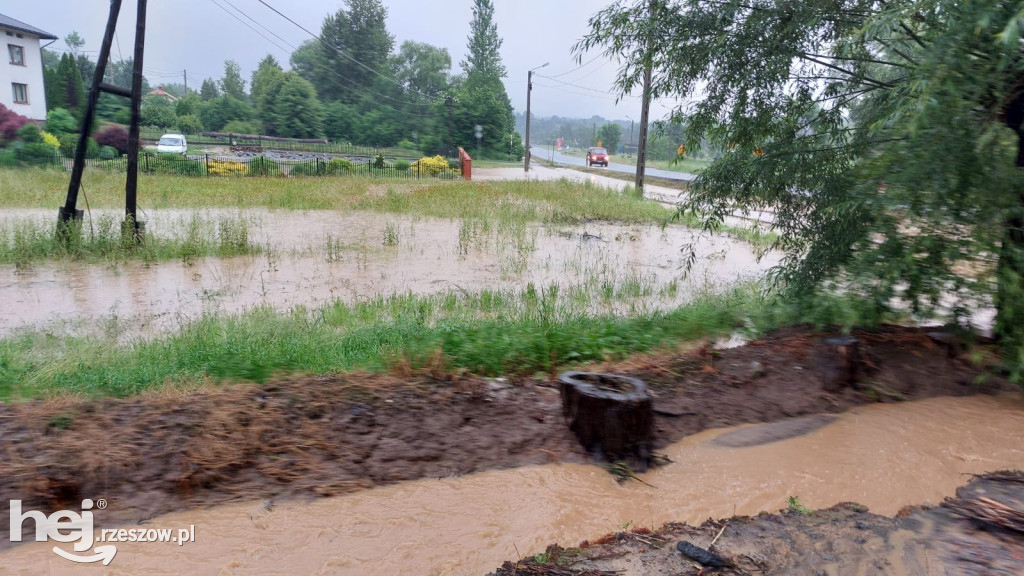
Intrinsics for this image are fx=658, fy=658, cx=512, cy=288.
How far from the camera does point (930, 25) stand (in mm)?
6258

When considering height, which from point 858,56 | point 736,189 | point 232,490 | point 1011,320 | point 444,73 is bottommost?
point 232,490

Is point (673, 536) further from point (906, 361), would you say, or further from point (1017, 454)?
point (906, 361)

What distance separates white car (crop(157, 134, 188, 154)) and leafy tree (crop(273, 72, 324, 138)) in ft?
22.7

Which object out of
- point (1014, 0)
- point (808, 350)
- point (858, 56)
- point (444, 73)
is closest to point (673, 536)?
point (808, 350)

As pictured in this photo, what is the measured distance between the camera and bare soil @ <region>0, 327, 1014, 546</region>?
4246mm

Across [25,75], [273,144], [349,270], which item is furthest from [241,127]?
[349,270]

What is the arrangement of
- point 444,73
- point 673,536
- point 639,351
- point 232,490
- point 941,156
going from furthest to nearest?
point 444,73 < point 639,351 < point 941,156 < point 232,490 < point 673,536

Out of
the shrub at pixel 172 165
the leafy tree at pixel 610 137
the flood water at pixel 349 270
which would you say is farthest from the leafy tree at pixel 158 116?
the leafy tree at pixel 610 137

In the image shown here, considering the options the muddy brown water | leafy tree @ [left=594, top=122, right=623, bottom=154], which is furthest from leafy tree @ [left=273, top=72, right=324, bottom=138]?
leafy tree @ [left=594, top=122, right=623, bottom=154]

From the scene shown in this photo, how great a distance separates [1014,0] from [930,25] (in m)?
0.99

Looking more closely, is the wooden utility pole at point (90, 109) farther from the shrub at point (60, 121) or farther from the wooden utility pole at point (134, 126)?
the shrub at point (60, 121)

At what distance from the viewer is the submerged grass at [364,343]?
5926mm

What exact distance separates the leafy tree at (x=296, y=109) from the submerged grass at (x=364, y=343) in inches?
974

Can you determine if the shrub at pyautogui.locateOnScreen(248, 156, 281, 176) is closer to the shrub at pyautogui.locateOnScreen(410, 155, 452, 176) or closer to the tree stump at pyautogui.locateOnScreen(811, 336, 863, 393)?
the shrub at pyautogui.locateOnScreen(410, 155, 452, 176)
